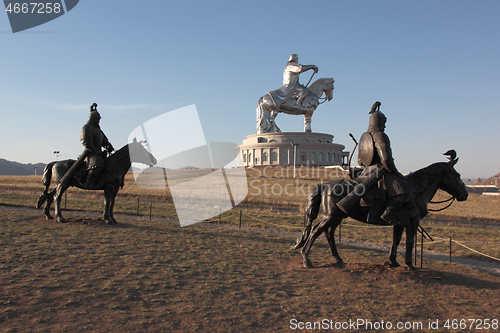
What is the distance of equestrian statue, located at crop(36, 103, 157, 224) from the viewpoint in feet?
36.8

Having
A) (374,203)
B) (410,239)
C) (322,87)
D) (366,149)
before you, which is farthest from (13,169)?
(410,239)

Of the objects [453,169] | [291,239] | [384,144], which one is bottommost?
[291,239]

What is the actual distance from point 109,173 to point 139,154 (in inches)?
49.3

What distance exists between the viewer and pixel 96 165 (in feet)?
36.3

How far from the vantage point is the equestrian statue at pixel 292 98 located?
57.1 meters

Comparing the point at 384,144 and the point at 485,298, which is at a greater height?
the point at 384,144

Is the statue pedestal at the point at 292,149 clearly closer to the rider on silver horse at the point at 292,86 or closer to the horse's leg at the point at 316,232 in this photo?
the rider on silver horse at the point at 292,86

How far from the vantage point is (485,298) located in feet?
20.3

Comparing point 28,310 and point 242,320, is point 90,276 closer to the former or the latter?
point 28,310

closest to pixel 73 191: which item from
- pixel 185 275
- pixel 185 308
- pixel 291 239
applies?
pixel 291 239

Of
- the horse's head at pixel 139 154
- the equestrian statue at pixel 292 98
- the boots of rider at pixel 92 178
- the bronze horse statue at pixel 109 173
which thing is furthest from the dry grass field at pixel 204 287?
the equestrian statue at pixel 292 98

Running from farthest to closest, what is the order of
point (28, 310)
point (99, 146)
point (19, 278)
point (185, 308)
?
point (99, 146)
point (19, 278)
point (185, 308)
point (28, 310)

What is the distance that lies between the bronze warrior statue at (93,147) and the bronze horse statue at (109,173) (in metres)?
0.24

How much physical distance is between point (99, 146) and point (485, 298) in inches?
470
